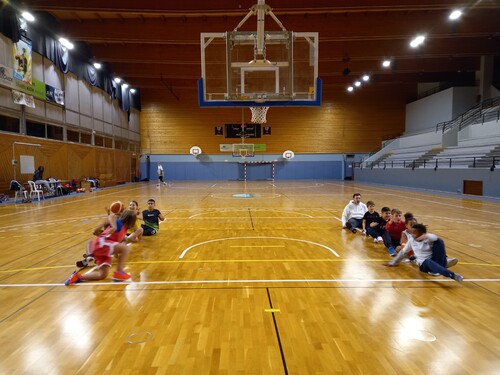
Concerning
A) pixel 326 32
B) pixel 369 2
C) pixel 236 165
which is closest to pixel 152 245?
pixel 369 2

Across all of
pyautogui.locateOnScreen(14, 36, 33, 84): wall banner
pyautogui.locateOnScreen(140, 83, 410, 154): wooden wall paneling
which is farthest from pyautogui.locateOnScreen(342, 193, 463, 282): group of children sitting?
pyautogui.locateOnScreen(140, 83, 410, 154): wooden wall paneling

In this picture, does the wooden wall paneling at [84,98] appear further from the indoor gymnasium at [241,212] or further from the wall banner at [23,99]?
the wall banner at [23,99]

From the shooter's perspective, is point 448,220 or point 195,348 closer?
point 195,348

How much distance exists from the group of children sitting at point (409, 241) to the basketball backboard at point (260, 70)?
5440mm

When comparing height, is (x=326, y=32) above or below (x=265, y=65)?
above

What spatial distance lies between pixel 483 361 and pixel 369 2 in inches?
609

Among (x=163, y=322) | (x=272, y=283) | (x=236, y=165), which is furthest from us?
(x=236, y=165)

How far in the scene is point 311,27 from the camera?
17.5 m

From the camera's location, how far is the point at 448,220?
9102 millimetres

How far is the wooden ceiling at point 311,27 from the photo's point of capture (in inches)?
566

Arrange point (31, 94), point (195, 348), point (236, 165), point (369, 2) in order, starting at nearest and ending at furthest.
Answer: point (195, 348) < point (369, 2) < point (31, 94) < point (236, 165)

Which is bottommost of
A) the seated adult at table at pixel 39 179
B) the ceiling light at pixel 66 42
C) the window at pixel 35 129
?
the seated adult at table at pixel 39 179

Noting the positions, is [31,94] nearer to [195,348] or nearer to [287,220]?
[287,220]

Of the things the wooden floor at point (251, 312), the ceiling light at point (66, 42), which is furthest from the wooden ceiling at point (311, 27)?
the wooden floor at point (251, 312)
